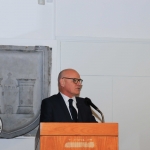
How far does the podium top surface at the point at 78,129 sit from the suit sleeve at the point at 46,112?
655 mm

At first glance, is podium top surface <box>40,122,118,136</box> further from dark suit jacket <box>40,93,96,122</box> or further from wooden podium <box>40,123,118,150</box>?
dark suit jacket <box>40,93,96,122</box>

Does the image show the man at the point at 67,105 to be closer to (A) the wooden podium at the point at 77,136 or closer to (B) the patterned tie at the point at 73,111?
(B) the patterned tie at the point at 73,111

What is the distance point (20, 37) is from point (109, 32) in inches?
40.5

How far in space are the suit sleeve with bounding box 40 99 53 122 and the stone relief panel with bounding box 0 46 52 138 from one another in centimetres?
73

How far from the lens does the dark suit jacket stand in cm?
328

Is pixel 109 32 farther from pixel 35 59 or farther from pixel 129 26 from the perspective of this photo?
pixel 35 59

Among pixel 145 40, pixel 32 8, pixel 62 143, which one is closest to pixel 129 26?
pixel 145 40

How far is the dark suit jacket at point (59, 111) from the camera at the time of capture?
10.8 ft

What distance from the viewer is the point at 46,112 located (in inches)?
130

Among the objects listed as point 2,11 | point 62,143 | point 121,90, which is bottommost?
point 62,143

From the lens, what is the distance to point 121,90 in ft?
14.0

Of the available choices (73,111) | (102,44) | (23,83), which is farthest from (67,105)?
(102,44)

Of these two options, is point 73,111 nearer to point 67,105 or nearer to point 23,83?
point 67,105

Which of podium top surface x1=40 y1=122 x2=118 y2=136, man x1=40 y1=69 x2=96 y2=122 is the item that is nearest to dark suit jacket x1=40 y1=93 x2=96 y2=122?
man x1=40 y1=69 x2=96 y2=122
